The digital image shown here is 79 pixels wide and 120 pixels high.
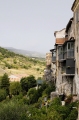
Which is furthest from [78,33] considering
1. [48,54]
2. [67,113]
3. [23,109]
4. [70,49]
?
[48,54]

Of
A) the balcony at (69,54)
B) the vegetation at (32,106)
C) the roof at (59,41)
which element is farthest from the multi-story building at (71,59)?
the vegetation at (32,106)

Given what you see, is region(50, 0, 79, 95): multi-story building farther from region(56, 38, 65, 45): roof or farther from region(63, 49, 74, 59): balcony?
region(56, 38, 65, 45): roof

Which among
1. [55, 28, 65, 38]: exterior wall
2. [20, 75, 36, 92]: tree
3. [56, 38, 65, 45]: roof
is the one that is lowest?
[20, 75, 36, 92]: tree

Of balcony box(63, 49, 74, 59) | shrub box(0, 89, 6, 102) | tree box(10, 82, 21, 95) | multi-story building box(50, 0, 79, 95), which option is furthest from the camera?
tree box(10, 82, 21, 95)

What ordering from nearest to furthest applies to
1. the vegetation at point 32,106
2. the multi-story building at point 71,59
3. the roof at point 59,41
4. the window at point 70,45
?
the vegetation at point 32,106 → the multi-story building at point 71,59 → the window at point 70,45 → the roof at point 59,41

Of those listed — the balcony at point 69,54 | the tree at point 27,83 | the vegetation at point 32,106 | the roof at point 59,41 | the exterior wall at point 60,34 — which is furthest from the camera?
the tree at point 27,83

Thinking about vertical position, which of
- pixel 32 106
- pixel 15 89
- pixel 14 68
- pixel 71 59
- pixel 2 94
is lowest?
pixel 32 106

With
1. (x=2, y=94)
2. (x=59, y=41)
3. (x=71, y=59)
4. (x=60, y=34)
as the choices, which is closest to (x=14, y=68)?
(x=2, y=94)

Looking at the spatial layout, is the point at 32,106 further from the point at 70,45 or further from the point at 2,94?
the point at 2,94

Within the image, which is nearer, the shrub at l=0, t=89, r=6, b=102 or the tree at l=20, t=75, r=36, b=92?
the shrub at l=0, t=89, r=6, b=102

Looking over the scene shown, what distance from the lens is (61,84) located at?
42.2 meters

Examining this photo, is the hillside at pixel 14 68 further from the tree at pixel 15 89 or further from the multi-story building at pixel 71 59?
the multi-story building at pixel 71 59

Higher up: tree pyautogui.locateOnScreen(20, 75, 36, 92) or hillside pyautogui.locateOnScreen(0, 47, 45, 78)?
hillside pyautogui.locateOnScreen(0, 47, 45, 78)

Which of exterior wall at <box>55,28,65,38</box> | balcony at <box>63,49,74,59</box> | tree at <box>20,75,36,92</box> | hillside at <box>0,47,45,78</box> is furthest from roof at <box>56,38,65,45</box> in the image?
hillside at <box>0,47,45,78</box>
